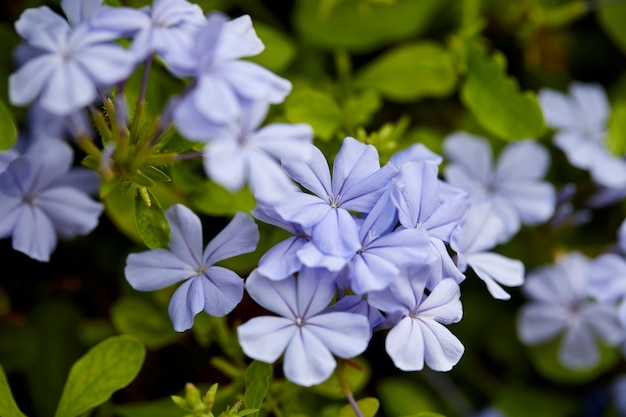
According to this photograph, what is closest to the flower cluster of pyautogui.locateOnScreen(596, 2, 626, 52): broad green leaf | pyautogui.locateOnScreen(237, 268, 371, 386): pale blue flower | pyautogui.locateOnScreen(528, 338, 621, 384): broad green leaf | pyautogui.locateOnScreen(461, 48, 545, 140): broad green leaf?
pyautogui.locateOnScreen(237, 268, 371, 386): pale blue flower

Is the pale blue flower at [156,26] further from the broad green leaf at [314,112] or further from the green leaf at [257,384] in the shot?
the green leaf at [257,384]

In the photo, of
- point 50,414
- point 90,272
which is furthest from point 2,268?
point 50,414

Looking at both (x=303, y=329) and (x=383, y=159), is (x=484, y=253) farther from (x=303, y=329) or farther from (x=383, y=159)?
(x=303, y=329)

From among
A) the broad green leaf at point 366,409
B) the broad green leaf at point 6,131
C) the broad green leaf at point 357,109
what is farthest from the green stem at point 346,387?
the broad green leaf at point 6,131

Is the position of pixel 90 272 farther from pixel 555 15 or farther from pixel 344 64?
pixel 555 15

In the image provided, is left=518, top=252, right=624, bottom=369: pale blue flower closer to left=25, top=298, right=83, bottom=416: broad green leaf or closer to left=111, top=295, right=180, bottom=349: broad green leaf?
left=111, top=295, right=180, bottom=349: broad green leaf
